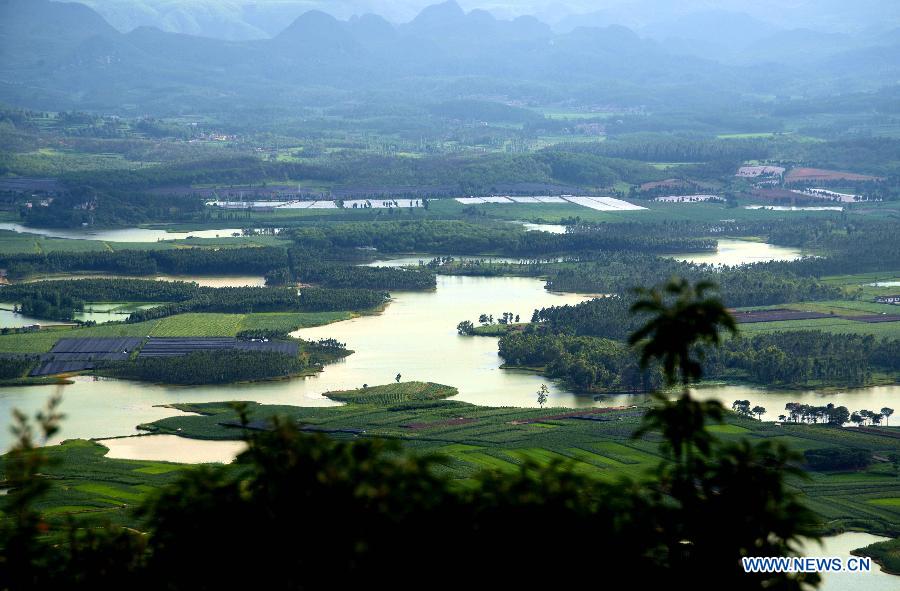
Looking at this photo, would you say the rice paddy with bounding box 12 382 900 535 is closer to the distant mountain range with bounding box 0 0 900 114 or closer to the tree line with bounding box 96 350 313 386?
the tree line with bounding box 96 350 313 386

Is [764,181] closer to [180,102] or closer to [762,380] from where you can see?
[762,380]

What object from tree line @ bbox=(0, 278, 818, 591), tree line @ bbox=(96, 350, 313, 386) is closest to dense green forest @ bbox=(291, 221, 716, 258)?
tree line @ bbox=(96, 350, 313, 386)

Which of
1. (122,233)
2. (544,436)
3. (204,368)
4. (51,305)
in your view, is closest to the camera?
(544,436)

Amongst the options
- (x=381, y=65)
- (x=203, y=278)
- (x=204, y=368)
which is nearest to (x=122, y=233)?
(x=203, y=278)

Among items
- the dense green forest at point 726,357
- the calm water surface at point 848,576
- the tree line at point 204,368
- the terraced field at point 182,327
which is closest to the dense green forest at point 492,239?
the terraced field at point 182,327

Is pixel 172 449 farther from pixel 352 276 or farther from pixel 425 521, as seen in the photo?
pixel 352 276

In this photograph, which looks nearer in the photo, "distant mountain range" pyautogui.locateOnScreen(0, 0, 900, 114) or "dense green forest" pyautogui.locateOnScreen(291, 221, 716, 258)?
"dense green forest" pyautogui.locateOnScreen(291, 221, 716, 258)

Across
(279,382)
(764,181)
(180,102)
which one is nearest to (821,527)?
(279,382)

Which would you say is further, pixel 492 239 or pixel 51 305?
pixel 492 239
